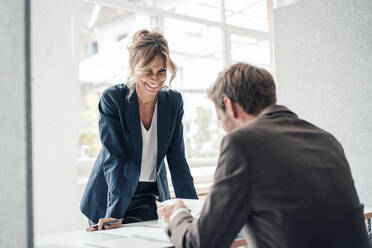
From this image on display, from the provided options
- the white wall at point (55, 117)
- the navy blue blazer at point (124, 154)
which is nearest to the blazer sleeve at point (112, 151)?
the navy blue blazer at point (124, 154)

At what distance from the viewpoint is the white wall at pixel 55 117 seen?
2855mm

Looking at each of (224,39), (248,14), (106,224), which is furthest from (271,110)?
(248,14)

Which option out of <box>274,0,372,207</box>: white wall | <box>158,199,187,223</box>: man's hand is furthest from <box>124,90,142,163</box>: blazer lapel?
<box>274,0,372,207</box>: white wall

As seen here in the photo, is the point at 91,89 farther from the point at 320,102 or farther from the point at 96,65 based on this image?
the point at 320,102

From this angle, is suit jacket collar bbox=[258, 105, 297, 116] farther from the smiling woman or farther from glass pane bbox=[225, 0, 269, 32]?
glass pane bbox=[225, 0, 269, 32]

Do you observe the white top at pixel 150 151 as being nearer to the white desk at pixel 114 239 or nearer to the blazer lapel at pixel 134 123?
the blazer lapel at pixel 134 123

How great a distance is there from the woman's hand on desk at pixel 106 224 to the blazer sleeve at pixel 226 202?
70 centimetres

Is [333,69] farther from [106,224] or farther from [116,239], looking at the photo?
[116,239]

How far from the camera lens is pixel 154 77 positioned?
1.93 metres

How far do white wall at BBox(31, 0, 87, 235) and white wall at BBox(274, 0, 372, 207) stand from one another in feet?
5.31

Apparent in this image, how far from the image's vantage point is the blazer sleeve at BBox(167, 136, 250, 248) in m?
0.98

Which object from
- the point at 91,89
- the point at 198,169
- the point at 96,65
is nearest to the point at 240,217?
the point at 198,169

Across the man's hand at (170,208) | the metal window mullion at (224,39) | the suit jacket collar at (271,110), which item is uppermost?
the metal window mullion at (224,39)

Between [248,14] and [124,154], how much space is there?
11.1 ft
